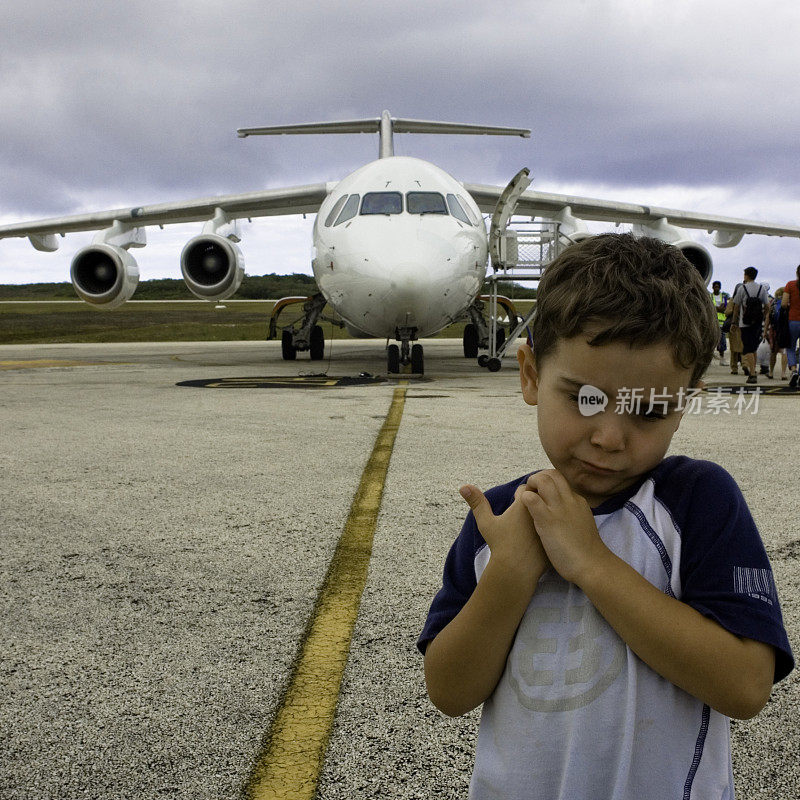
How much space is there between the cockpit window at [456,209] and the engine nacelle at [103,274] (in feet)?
24.1

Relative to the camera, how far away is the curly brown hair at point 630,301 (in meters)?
1.15

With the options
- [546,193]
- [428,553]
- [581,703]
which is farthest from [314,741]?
[546,193]

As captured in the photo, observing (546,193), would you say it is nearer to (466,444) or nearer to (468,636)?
(466,444)

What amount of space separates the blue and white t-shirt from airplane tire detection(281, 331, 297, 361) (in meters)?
16.0

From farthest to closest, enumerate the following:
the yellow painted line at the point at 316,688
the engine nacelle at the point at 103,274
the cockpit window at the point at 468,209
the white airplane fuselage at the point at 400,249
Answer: the engine nacelle at the point at 103,274 → the cockpit window at the point at 468,209 → the white airplane fuselage at the point at 400,249 → the yellow painted line at the point at 316,688

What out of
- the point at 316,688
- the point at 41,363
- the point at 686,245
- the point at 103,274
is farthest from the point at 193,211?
the point at 316,688

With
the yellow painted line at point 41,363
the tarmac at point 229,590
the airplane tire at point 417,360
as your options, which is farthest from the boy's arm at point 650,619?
the yellow painted line at point 41,363

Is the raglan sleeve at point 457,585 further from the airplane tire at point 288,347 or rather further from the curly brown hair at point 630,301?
the airplane tire at point 288,347

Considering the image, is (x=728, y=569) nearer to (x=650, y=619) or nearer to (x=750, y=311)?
(x=650, y=619)

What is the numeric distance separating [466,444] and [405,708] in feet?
12.6

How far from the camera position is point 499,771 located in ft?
3.95

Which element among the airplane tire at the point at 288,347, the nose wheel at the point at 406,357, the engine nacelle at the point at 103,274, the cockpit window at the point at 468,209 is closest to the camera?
the cockpit window at the point at 468,209

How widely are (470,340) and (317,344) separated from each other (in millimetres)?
3327

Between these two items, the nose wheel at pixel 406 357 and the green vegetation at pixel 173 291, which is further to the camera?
the green vegetation at pixel 173 291
